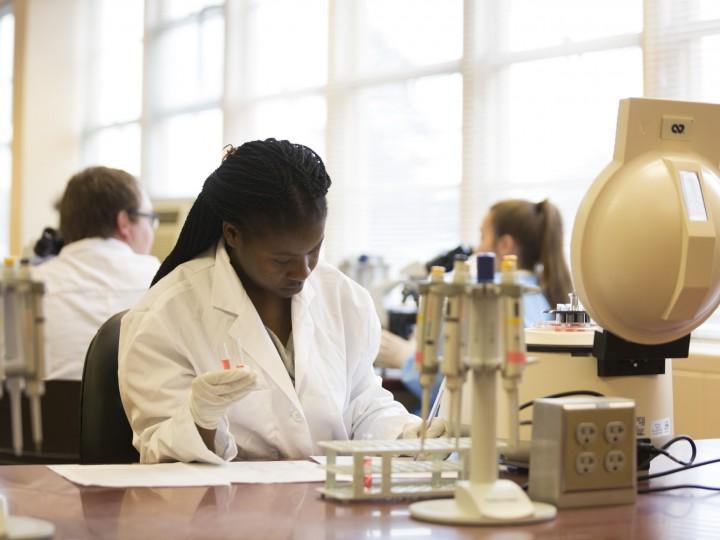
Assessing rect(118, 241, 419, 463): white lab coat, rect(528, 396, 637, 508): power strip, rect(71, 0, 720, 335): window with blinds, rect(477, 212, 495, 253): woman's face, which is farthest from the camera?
rect(71, 0, 720, 335): window with blinds

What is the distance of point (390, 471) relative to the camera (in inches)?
47.3

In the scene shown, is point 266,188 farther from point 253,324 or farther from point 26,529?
point 26,529

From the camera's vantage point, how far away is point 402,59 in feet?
15.5

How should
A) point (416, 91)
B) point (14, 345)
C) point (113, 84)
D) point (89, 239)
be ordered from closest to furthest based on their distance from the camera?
point (14, 345) → point (89, 239) → point (416, 91) → point (113, 84)

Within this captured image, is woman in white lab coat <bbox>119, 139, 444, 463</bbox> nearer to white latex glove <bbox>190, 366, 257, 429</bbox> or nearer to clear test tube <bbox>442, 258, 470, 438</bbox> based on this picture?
white latex glove <bbox>190, 366, 257, 429</bbox>

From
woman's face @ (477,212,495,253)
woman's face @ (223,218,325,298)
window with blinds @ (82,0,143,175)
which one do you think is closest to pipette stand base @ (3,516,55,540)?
woman's face @ (223,218,325,298)

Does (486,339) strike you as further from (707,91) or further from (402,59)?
(402,59)

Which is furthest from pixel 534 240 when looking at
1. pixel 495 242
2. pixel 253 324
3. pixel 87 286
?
pixel 87 286

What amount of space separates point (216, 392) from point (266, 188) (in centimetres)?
42

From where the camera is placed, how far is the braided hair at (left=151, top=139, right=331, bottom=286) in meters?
1.63

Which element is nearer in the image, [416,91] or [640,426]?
[640,426]

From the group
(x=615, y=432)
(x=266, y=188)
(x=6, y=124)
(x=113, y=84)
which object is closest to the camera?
(x=615, y=432)

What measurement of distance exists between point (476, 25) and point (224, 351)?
2942 mm

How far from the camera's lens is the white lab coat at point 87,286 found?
1.25 meters
